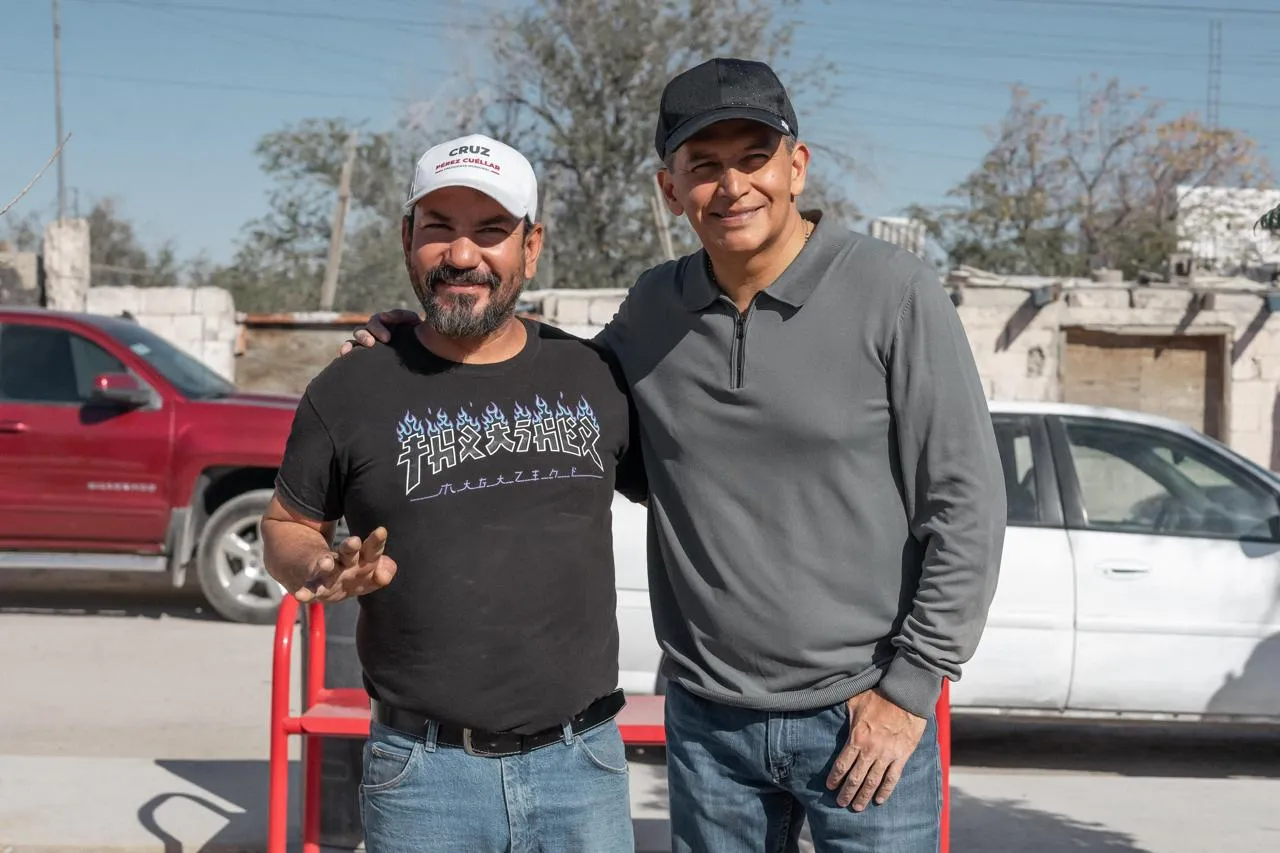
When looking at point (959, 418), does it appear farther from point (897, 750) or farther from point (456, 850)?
point (456, 850)

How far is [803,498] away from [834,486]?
6cm

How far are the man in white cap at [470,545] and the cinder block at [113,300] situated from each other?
1454cm

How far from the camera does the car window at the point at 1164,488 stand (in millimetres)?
6512

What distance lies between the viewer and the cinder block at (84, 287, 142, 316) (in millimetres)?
16266

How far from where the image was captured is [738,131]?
102 inches

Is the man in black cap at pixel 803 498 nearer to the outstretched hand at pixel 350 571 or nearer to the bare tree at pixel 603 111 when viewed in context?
the outstretched hand at pixel 350 571

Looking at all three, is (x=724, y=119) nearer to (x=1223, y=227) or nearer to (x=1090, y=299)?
(x=1090, y=299)

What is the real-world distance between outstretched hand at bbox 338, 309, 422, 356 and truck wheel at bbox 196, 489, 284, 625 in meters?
6.92

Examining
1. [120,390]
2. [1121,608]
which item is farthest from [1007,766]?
[120,390]

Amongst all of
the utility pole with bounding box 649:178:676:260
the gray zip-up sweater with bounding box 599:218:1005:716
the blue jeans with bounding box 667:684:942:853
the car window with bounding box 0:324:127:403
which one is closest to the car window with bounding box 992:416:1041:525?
the blue jeans with bounding box 667:684:942:853

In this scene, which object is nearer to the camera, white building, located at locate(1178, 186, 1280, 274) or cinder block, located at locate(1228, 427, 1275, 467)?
cinder block, located at locate(1228, 427, 1275, 467)

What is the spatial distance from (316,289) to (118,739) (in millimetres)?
19073

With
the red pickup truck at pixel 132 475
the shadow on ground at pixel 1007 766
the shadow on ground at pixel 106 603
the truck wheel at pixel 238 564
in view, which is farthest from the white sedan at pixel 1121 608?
the shadow on ground at pixel 106 603

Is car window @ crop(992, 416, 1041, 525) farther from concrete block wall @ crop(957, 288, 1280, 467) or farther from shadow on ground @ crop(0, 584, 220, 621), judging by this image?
concrete block wall @ crop(957, 288, 1280, 467)
